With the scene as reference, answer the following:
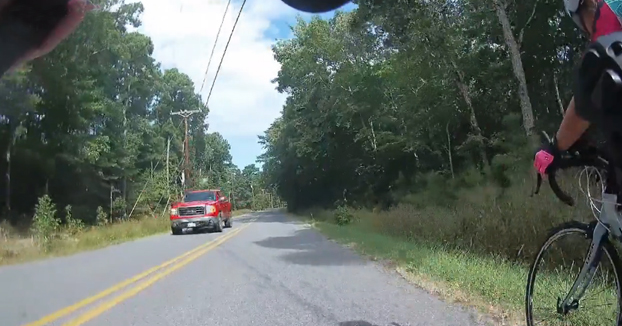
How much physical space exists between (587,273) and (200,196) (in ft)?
65.7

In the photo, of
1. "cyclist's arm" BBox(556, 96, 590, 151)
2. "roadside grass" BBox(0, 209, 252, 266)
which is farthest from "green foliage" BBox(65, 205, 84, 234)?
"cyclist's arm" BBox(556, 96, 590, 151)

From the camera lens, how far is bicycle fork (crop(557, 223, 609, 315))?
2.79 m

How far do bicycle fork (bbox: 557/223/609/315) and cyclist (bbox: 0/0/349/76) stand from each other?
1.99 meters

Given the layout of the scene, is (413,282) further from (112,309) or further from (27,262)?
(27,262)

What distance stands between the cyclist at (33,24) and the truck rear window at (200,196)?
20.2 meters

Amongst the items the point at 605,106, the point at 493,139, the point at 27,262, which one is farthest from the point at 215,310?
the point at 493,139

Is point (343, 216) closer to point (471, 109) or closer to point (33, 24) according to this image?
point (471, 109)

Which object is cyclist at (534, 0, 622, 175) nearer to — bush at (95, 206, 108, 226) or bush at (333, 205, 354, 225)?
bush at (95, 206, 108, 226)

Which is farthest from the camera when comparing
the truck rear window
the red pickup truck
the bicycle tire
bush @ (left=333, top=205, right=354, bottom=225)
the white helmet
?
bush @ (left=333, top=205, right=354, bottom=225)

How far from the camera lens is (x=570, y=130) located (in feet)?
7.77

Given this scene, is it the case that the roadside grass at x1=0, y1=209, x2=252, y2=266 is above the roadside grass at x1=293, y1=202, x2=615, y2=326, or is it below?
above

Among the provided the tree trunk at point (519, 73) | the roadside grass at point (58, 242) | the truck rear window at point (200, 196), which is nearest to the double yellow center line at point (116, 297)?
the roadside grass at point (58, 242)

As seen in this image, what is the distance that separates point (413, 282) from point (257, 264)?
3460 mm

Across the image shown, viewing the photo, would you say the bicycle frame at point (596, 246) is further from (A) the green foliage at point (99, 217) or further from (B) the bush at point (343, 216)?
(B) the bush at point (343, 216)
